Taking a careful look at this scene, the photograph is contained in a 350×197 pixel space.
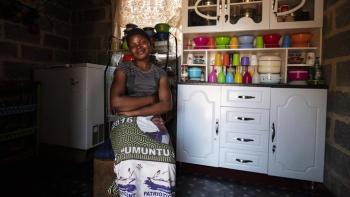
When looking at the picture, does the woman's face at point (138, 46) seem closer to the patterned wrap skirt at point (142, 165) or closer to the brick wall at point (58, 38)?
the patterned wrap skirt at point (142, 165)

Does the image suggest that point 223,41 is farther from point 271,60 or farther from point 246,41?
point 271,60

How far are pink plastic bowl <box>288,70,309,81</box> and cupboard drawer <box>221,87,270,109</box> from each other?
0.40 metres

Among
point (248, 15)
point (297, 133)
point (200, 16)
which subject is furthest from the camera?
point (200, 16)

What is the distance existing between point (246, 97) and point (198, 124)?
19.3 inches

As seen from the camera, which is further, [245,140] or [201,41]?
[201,41]

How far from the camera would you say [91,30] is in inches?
119

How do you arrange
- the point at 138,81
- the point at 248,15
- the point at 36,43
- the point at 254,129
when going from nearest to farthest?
1. the point at 138,81
2. the point at 254,129
3. the point at 248,15
4. the point at 36,43

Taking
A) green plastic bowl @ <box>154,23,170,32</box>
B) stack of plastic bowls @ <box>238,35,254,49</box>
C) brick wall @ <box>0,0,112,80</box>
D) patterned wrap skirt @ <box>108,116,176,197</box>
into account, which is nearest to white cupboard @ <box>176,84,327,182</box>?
stack of plastic bowls @ <box>238,35,254,49</box>

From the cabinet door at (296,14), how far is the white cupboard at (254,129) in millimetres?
608

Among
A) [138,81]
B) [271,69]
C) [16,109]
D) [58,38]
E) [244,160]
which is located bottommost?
[244,160]

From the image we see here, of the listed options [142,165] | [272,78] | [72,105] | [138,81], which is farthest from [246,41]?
[72,105]

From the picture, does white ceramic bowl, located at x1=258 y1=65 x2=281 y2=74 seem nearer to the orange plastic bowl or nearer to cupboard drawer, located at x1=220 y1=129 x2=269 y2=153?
the orange plastic bowl

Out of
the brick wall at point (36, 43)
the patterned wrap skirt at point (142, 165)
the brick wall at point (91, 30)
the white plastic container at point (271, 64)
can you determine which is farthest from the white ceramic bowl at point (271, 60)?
the brick wall at point (36, 43)

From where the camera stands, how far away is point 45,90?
240cm
